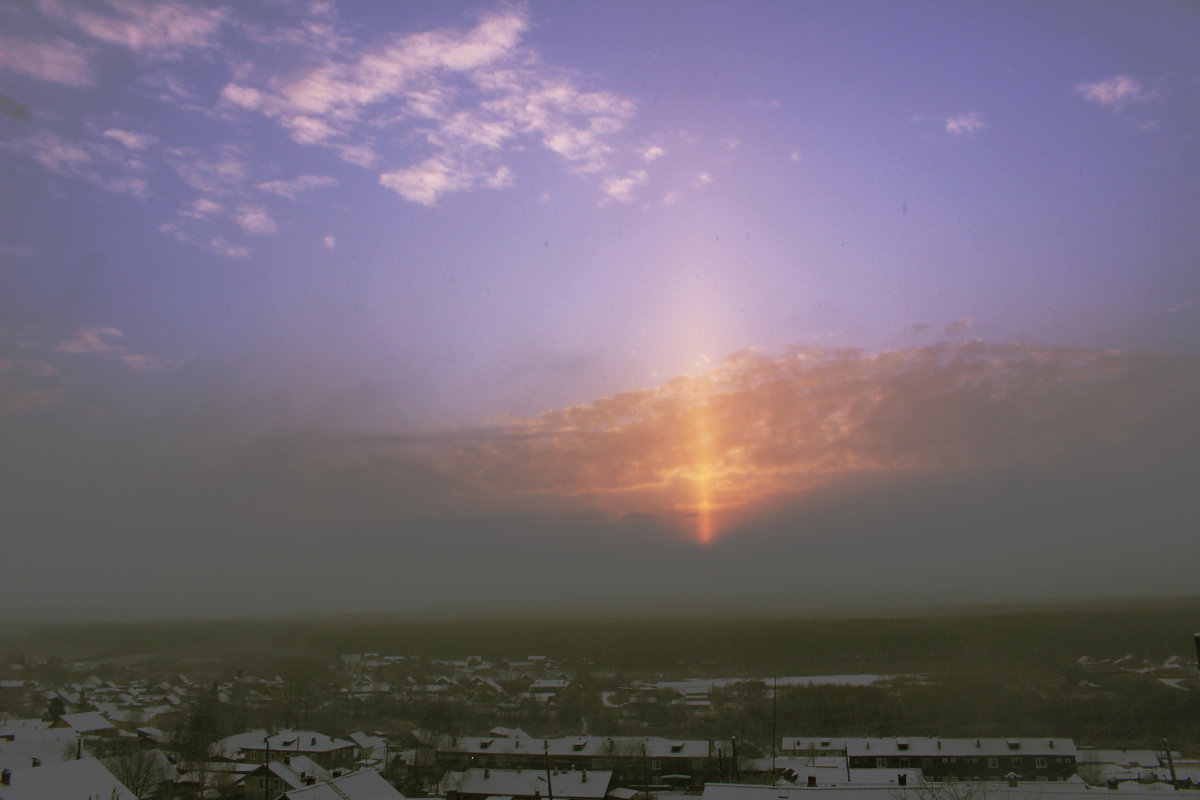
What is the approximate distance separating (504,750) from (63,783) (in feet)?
52.4

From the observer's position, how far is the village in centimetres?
2153

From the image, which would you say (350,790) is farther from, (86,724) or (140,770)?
(86,724)

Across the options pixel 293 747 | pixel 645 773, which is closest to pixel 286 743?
pixel 293 747

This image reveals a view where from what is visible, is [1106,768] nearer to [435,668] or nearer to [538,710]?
Answer: [538,710]

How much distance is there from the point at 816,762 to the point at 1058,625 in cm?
5412

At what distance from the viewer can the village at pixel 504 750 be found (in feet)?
70.6

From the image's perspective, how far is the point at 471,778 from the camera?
2845cm

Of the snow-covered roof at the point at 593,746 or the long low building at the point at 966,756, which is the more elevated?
the long low building at the point at 966,756

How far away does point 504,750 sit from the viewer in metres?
32.6

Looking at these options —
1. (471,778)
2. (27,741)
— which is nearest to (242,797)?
(471,778)

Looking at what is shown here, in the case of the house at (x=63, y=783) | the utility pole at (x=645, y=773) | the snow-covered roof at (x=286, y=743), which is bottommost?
the utility pole at (x=645, y=773)

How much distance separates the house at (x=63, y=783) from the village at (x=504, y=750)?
0.05 meters

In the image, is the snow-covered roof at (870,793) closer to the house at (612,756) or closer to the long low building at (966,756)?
the long low building at (966,756)

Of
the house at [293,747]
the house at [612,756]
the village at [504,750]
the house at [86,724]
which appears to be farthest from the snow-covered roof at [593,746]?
the house at [86,724]
